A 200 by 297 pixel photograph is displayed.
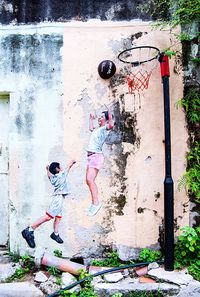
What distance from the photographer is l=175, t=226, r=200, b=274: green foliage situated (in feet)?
14.0

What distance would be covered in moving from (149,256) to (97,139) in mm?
1664

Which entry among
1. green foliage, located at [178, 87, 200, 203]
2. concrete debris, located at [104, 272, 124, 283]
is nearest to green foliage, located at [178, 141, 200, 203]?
green foliage, located at [178, 87, 200, 203]

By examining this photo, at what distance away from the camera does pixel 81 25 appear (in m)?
4.68

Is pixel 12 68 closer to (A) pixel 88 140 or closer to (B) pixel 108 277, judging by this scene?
(A) pixel 88 140

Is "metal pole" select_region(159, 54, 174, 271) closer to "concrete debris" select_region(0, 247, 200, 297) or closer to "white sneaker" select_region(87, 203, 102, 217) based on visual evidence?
"concrete debris" select_region(0, 247, 200, 297)

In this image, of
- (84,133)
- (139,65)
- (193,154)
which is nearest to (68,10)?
(139,65)

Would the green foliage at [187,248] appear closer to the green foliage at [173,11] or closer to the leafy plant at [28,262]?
the leafy plant at [28,262]

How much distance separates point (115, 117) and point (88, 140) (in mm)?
476

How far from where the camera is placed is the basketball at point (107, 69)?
14.9ft

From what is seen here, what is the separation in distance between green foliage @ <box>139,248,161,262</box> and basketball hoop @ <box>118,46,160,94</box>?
6.92ft

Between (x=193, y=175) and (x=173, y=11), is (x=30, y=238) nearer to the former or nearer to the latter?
(x=193, y=175)

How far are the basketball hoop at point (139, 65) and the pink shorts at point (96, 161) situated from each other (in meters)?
0.96

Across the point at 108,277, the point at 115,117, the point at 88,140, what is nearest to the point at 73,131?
the point at 88,140

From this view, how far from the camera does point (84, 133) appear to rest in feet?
15.2
